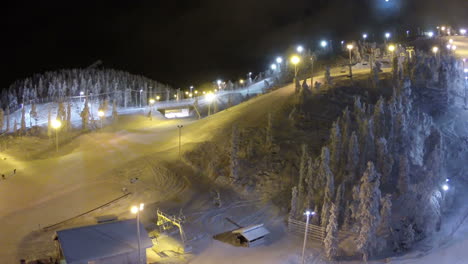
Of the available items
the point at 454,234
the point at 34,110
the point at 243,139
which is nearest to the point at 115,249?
the point at 243,139

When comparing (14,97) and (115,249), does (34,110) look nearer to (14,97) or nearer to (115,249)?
(14,97)

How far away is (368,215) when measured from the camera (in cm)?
2770

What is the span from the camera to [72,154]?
48781 millimetres

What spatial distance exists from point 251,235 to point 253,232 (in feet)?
1.12

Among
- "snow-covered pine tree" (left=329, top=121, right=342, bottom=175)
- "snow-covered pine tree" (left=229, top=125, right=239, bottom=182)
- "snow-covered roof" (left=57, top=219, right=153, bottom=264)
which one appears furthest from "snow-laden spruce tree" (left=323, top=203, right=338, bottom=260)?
"snow-covered pine tree" (left=229, top=125, right=239, bottom=182)

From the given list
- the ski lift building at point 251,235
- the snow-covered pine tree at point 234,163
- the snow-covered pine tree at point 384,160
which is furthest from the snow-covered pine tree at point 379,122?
the ski lift building at point 251,235

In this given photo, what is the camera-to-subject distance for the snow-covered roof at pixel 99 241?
76.0 ft

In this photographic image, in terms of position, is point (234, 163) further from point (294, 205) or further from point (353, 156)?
point (353, 156)

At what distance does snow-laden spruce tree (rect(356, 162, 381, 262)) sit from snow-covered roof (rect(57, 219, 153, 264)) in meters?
13.3

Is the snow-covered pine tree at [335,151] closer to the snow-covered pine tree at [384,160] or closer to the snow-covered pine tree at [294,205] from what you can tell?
the snow-covered pine tree at [384,160]

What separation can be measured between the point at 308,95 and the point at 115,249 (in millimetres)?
31884

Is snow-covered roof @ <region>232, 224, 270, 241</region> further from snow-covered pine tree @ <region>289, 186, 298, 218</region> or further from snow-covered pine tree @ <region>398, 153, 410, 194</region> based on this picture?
snow-covered pine tree @ <region>398, 153, 410, 194</region>

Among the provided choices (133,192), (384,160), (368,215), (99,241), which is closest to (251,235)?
(368,215)

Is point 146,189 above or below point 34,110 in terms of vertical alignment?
below
